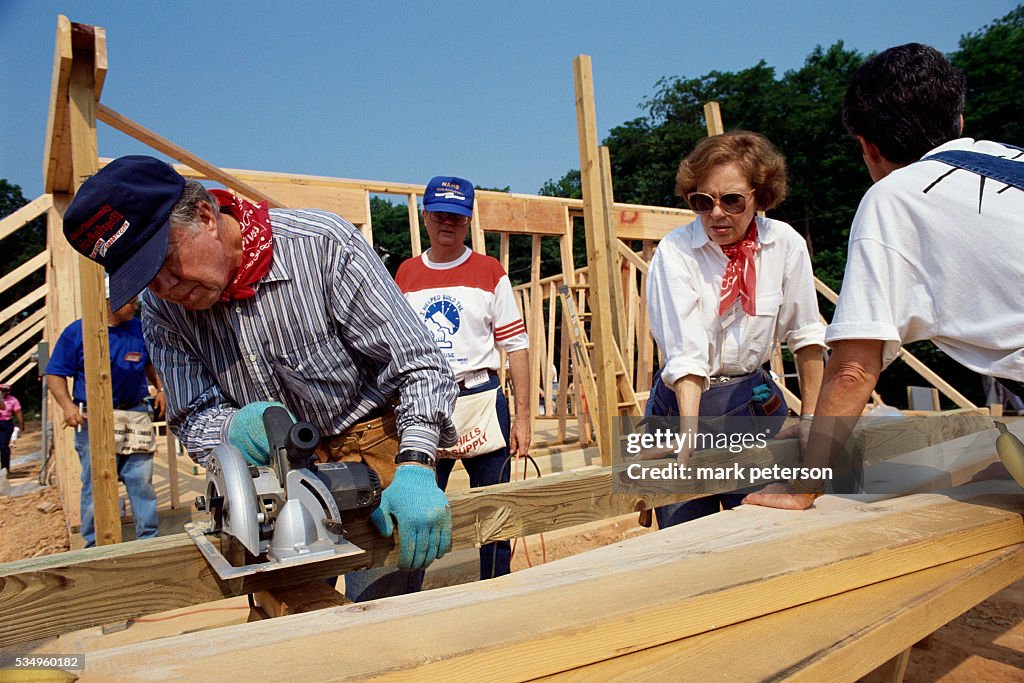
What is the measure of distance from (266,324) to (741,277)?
1.37 metres

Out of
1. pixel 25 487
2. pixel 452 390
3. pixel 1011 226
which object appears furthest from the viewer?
pixel 25 487

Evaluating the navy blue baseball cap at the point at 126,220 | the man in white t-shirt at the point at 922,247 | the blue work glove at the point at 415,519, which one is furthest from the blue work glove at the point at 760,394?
the navy blue baseball cap at the point at 126,220

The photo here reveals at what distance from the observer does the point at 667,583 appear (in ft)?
3.43

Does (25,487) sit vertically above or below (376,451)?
below

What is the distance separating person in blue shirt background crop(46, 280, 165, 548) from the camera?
432 cm

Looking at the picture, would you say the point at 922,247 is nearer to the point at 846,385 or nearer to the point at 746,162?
the point at 846,385

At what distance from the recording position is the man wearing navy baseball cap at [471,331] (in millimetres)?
2668

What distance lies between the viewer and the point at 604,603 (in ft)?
3.15

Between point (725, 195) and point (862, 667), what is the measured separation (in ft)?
4.56

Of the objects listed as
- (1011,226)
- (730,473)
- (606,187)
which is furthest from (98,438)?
(606,187)

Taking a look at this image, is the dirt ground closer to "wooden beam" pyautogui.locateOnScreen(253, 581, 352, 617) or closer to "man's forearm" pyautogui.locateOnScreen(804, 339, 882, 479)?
"man's forearm" pyautogui.locateOnScreen(804, 339, 882, 479)

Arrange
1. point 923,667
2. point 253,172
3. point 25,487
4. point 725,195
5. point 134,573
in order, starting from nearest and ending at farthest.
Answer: point 134,573 < point 725,195 < point 923,667 < point 253,172 < point 25,487

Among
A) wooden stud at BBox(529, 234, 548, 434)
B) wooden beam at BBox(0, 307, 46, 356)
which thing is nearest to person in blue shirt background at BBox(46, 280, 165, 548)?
wooden stud at BBox(529, 234, 548, 434)

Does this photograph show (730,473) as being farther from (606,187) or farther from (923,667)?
(606,187)
